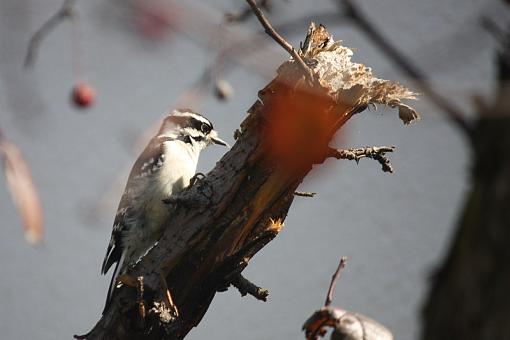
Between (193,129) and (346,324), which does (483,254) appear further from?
(193,129)

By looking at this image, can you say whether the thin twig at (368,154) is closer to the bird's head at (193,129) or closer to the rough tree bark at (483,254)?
the bird's head at (193,129)

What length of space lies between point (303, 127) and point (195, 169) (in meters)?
1.09

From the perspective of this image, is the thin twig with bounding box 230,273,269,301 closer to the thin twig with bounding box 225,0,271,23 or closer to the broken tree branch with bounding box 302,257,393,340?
the broken tree branch with bounding box 302,257,393,340

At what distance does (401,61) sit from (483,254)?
0.25 m

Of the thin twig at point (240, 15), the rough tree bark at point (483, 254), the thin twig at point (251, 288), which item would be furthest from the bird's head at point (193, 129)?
the rough tree bark at point (483, 254)

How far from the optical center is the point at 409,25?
358cm

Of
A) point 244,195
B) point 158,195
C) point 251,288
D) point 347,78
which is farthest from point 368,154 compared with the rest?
point 158,195

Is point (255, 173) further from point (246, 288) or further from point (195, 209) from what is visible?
point (246, 288)

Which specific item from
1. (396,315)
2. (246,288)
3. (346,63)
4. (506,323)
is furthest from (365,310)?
(506,323)

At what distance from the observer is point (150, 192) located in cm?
292

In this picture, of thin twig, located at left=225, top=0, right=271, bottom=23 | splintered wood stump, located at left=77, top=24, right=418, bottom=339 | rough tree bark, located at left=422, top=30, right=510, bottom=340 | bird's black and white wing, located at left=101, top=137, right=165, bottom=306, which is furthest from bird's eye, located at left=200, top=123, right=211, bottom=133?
rough tree bark, located at left=422, top=30, right=510, bottom=340

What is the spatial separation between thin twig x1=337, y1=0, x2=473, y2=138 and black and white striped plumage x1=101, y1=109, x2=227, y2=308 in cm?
206

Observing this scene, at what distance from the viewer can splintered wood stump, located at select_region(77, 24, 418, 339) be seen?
2098 mm

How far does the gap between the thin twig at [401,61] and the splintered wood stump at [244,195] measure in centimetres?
129
